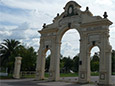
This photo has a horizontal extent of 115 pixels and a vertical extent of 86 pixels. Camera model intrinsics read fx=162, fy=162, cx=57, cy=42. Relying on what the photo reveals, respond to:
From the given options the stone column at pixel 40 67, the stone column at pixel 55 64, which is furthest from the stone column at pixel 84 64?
the stone column at pixel 40 67

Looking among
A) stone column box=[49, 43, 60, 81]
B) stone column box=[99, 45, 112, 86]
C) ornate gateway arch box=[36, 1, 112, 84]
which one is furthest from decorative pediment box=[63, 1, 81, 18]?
stone column box=[99, 45, 112, 86]

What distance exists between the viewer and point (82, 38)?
19422 millimetres

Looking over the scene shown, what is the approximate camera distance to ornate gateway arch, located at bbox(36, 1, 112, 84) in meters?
17.2

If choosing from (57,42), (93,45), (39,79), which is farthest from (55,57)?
(93,45)

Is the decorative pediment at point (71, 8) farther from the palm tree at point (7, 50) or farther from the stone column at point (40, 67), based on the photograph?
the palm tree at point (7, 50)

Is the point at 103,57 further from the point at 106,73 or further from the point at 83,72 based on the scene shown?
the point at 83,72

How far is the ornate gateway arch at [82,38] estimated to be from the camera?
1723 cm

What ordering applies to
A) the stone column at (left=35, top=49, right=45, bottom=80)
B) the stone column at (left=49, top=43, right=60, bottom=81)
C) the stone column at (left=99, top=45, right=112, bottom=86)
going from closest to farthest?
the stone column at (left=99, top=45, right=112, bottom=86), the stone column at (left=49, top=43, right=60, bottom=81), the stone column at (left=35, top=49, right=45, bottom=80)

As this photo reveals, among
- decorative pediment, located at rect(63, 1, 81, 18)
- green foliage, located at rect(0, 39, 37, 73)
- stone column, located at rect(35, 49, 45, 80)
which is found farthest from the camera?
green foliage, located at rect(0, 39, 37, 73)

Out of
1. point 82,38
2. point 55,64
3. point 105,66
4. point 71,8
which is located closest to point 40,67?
point 55,64

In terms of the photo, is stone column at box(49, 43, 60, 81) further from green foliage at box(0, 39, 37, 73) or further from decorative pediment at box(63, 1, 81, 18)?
green foliage at box(0, 39, 37, 73)

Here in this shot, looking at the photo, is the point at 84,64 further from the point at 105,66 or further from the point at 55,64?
the point at 55,64

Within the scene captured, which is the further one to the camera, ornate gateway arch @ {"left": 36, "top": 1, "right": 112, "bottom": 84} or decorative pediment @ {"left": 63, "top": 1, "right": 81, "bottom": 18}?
decorative pediment @ {"left": 63, "top": 1, "right": 81, "bottom": 18}

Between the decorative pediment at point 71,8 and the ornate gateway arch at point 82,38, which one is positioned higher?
the decorative pediment at point 71,8
